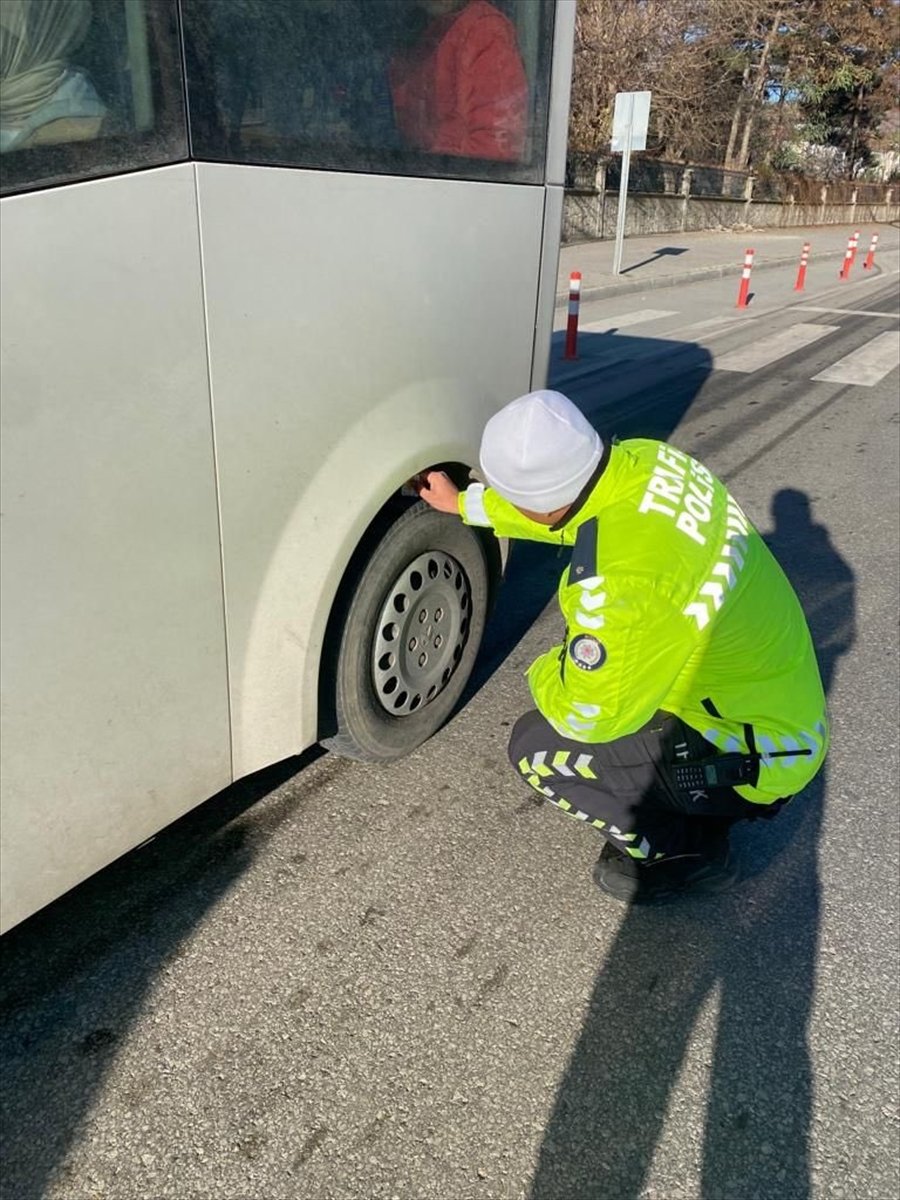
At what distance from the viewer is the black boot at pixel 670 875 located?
8.36 ft

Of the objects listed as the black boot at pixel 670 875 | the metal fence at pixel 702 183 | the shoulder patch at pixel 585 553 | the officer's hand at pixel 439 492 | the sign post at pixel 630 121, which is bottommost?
the black boot at pixel 670 875

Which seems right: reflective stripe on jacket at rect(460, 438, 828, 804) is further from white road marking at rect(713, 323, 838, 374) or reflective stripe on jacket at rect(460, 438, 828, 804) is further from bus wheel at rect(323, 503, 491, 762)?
white road marking at rect(713, 323, 838, 374)

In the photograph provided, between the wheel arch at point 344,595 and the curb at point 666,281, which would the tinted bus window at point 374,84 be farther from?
the curb at point 666,281

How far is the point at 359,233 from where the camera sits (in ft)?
7.62

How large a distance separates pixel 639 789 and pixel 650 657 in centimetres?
52

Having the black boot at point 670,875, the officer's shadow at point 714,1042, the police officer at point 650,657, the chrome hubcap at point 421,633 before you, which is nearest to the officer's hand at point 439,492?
the police officer at point 650,657

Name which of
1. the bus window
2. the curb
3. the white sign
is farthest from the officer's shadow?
the white sign

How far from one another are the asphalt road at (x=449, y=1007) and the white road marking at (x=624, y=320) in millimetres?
10373

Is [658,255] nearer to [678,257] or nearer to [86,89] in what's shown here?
[678,257]

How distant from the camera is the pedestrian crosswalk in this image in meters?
10.2

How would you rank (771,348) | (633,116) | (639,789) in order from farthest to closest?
1. (633,116)
2. (771,348)
3. (639,789)

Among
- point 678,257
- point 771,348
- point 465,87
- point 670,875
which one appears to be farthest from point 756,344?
point 678,257

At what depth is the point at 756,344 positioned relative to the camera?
12047mm

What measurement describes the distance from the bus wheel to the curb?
35.9ft
